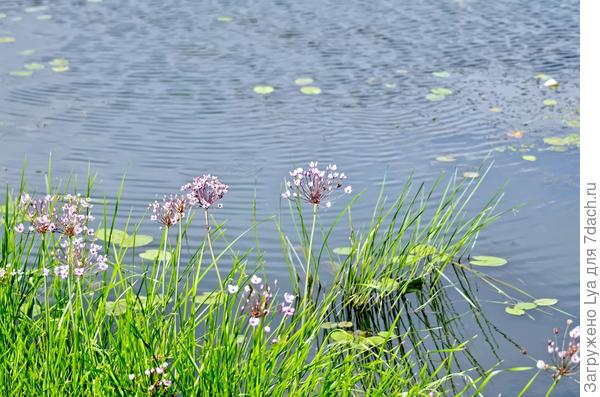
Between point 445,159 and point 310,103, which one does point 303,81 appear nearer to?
point 310,103

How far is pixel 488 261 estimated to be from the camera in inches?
138

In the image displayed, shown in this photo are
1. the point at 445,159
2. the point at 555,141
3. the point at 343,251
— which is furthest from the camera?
the point at 555,141

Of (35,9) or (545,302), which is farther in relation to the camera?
(35,9)

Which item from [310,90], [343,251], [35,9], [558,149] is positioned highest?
[35,9]

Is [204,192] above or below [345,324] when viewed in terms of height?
above

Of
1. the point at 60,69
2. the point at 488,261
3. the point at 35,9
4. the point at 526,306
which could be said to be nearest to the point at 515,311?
the point at 526,306

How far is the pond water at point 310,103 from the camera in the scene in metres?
4.02

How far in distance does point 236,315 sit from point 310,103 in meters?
3.29

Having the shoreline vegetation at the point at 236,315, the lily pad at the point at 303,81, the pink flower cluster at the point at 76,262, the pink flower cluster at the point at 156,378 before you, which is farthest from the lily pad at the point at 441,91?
the pink flower cluster at the point at 156,378

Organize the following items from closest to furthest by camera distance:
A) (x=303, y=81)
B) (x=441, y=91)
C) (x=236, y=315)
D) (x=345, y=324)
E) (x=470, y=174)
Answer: (x=236, y=315) < (x=345, y=324) < (x=470, y=174) < (x=441, y=91) < (x=303, y=81)

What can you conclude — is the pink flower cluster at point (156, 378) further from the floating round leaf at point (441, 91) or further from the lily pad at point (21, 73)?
the lily pad at point (21, 73)

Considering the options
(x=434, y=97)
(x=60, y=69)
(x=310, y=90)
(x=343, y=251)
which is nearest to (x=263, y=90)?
(x=310, y=90)

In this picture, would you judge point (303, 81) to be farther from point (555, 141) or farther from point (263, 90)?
point (555, 141)
